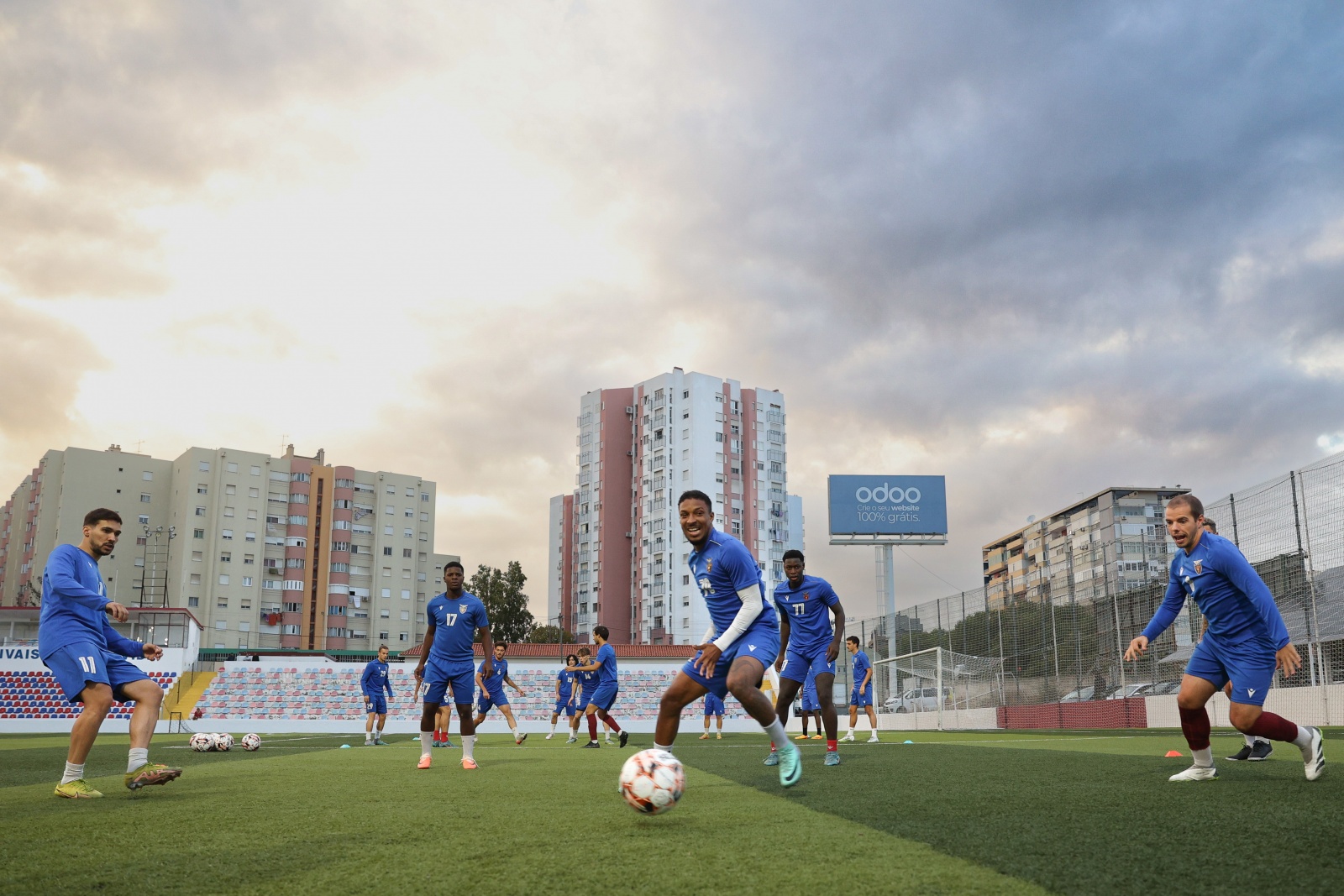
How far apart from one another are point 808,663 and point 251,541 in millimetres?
86578

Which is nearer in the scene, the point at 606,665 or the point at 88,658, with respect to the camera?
the point at 88,658

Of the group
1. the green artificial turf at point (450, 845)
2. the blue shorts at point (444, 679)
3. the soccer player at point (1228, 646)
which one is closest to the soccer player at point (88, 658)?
the green artificial turf at point (450, 845)

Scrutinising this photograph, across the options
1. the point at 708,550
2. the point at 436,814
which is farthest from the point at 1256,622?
the point at 436,814

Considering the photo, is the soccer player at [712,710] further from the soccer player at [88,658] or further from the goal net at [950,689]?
the soccer player at [88,658]

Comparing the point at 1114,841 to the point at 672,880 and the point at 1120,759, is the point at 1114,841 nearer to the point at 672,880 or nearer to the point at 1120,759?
the point at 672,880

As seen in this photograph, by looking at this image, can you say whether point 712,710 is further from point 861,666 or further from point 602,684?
point 602,684

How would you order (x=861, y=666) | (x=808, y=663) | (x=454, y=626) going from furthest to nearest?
(x=861, y=666) → (x=808, y=663) → (x=454, y=626)

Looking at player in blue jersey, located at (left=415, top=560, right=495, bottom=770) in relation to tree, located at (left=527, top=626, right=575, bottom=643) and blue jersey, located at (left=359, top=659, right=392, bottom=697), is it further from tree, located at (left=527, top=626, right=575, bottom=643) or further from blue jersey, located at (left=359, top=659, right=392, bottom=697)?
tree, located at (left=527, top=626, right=575, bottom=643)

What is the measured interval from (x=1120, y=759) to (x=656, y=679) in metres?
37.6

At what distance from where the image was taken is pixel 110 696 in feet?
22.8

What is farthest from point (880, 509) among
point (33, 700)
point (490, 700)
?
point (33, 700)

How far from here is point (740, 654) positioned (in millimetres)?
6375

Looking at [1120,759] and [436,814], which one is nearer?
[436,814]

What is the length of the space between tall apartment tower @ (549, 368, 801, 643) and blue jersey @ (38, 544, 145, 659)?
80072mm
